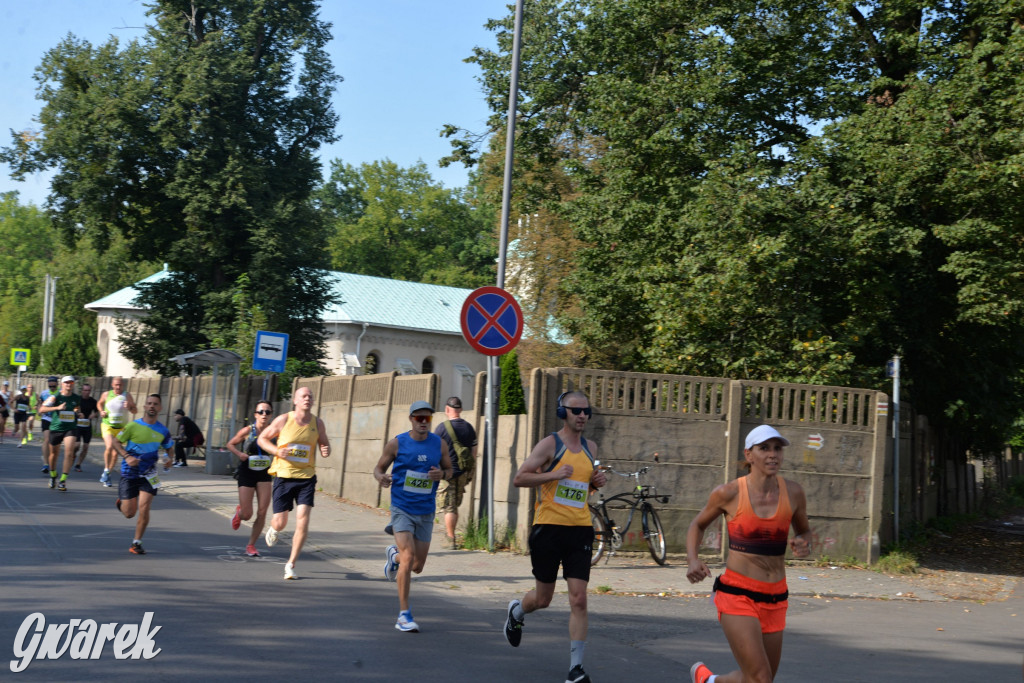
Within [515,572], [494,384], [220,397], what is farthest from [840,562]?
[220,397]

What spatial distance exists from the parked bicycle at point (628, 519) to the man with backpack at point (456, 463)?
1.84m

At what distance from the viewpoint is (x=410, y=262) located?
263 feet

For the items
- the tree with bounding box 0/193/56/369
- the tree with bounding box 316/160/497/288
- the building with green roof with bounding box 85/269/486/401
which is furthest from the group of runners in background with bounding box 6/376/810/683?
the tree with bounding box 0/193/56/369

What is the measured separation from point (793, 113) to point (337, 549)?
11.7 meters

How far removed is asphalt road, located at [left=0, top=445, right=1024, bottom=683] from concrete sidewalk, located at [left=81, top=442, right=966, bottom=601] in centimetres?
31

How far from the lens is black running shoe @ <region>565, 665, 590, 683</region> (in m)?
6.51

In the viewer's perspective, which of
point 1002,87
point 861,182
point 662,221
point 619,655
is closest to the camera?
point 619,655

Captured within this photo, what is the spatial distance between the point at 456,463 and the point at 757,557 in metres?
8.79

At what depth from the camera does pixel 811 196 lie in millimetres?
15922

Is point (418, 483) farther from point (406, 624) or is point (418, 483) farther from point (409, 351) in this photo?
point (409, 351)

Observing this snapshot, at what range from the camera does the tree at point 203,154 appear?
38656 millimetres

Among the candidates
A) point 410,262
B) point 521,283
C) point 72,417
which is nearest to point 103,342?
point 410,262

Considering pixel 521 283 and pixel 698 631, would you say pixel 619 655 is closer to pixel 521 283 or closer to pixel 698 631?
pixel 698 631

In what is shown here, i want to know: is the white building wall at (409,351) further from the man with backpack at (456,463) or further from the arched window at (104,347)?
the man with backpack at (456,463)
